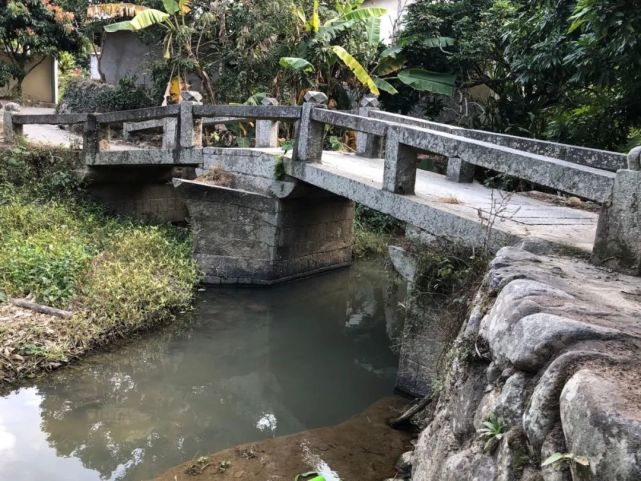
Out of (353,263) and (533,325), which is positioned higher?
(533,325)

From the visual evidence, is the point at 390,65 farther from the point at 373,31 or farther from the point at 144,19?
the point at 144,19

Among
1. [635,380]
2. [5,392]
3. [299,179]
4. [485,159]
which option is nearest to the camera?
[635,380]

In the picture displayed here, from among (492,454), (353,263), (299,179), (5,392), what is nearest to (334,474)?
(492,454)

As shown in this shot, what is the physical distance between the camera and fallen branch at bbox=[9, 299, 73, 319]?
675 centimetres

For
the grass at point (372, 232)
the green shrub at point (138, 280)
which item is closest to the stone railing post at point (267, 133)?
the green shrub at point (138, 280)

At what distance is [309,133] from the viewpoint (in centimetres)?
791

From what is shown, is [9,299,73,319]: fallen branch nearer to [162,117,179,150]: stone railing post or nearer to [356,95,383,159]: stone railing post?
[162,117,179,150]: stone railing post

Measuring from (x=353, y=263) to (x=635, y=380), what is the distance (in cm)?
911

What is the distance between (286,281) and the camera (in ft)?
31.1

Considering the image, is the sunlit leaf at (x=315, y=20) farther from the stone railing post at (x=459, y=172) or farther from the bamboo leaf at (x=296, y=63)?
the stone railing post at (x=459, y=172)

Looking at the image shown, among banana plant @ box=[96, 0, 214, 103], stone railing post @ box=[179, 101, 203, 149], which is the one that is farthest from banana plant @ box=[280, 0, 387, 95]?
stone railing post @ box=[179, 101, 203, 149]

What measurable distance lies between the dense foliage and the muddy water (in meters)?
3.97

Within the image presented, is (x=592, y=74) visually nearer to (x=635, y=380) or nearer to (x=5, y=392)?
(x=635, y=380)

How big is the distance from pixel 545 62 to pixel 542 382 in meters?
6.54
